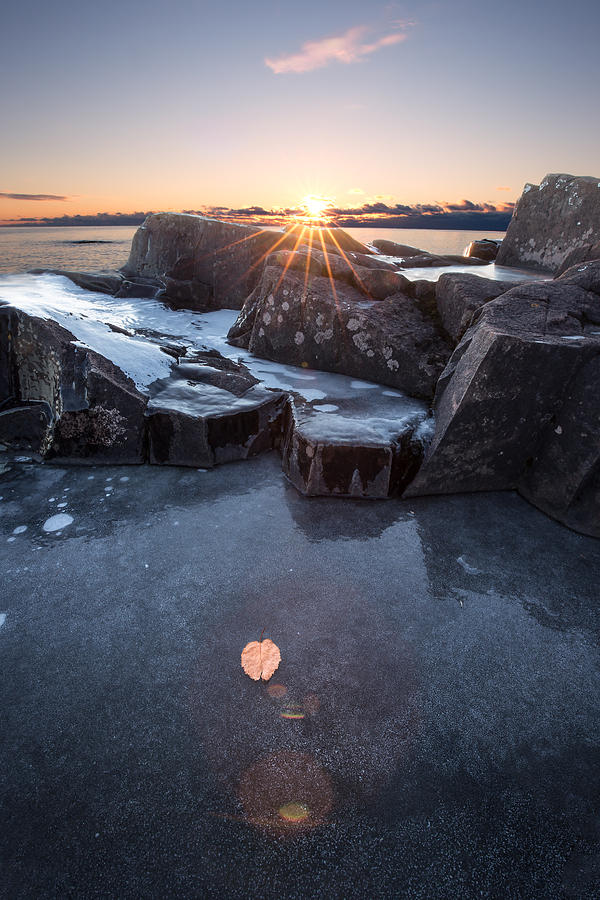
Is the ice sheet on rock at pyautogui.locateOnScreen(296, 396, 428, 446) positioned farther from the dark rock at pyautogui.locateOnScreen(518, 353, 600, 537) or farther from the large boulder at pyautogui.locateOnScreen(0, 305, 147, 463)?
the large boulder at pyautogui.locateOnScreen(0, 305, 147, 463)

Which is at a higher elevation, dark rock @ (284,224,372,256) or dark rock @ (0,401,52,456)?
dark rock @ (284,224,372,256)

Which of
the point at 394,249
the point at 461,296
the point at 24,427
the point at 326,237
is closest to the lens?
the point at 24,427

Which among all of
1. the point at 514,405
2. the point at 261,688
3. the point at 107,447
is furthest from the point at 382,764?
the point at 107,447

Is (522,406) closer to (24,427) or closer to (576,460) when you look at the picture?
(576,460)

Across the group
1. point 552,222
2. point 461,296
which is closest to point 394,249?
point 552,222

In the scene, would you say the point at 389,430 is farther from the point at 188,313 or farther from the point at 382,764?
the point at 188,313

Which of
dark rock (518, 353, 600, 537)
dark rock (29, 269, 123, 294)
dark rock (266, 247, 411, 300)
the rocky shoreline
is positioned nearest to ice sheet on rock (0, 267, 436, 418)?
the rocky shoreline

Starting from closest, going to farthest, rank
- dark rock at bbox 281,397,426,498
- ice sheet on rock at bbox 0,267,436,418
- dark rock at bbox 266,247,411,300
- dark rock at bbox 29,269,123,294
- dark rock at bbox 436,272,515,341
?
dark rock at bbox 281,397,426,498 < ice sheet on rock at bbox 0,267,436,418 < dark rock at bbox 436,272,515,341 < dark rock at bbox 266,247,411,300 < dark rock at bbox 29,269,123,294

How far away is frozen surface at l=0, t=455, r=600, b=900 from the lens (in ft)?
3.96

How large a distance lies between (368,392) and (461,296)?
4.06 ft

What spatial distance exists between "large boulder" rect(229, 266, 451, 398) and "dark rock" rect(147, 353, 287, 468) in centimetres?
87

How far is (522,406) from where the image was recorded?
2771 mm

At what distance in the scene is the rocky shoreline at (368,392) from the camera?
2697mm

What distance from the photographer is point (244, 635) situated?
6.04ft
